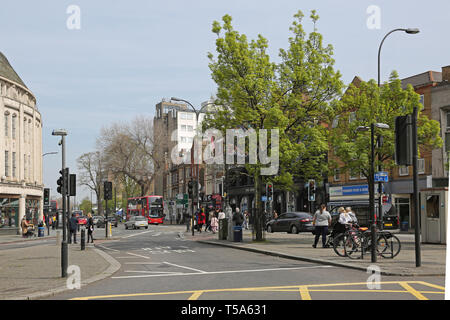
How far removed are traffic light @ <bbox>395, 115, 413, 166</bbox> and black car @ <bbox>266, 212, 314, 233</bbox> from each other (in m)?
20.1

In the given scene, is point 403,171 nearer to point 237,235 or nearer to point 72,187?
point 237,235

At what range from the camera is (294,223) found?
3553cm

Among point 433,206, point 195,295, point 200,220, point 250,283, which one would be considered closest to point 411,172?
point 200,220

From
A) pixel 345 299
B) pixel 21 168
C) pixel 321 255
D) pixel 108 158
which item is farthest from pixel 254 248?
pixel 108 158

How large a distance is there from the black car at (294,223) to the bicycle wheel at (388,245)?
1703cm

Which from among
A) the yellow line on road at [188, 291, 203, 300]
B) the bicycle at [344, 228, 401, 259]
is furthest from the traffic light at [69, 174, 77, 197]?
the yellow line on road at [188, 291, 203, 300]

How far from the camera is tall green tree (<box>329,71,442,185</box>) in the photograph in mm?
25016

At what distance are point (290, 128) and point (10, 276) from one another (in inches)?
591

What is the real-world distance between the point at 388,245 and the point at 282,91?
10.6 meters

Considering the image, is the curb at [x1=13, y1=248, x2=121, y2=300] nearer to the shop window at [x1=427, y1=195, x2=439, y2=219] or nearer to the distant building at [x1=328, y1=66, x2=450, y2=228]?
the shop window at [x1=427, y1=195, x2=439, y2=219]

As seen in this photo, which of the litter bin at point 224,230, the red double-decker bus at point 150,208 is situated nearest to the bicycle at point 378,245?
the litter bin at point 224,230

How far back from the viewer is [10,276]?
1343 centimetres

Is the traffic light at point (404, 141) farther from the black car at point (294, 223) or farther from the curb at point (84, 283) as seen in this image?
the black car at point (294, 223)
